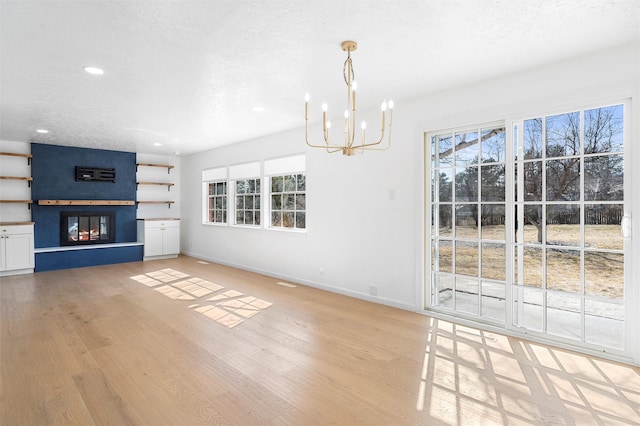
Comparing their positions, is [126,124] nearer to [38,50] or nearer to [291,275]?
[38,50]

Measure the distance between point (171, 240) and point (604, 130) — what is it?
828cm

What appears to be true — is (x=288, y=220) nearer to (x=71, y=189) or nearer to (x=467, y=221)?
(x=467, y=221)

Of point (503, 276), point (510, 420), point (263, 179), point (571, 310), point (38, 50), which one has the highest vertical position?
point (38, 50)

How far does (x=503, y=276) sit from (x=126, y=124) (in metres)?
5.74

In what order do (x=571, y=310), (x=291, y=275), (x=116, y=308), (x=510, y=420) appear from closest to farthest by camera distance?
(x=510, y=420) < (x=571, y=310) < (x=116, y=308) < (x=291, y=275)

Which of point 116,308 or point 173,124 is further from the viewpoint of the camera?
point 173,124

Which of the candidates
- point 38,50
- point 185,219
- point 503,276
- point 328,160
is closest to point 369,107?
point 328,160

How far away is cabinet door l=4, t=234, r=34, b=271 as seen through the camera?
6.38 m

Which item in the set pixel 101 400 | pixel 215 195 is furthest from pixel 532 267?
pixel 215 195

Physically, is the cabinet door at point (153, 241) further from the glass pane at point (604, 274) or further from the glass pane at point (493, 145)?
the glass pane at point (604, 274)

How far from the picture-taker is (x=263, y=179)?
21.9ft

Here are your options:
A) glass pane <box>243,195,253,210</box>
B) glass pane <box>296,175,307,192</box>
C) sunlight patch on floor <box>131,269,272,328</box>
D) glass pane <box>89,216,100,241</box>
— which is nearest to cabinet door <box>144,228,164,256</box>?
glass pane <box>89,216,100,241</box>

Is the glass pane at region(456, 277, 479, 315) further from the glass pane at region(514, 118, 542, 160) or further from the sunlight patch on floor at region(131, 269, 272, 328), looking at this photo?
the sunlight patch on floor at region(131, 269, 272, 328)

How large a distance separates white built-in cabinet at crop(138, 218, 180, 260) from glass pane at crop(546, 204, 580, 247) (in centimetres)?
771
